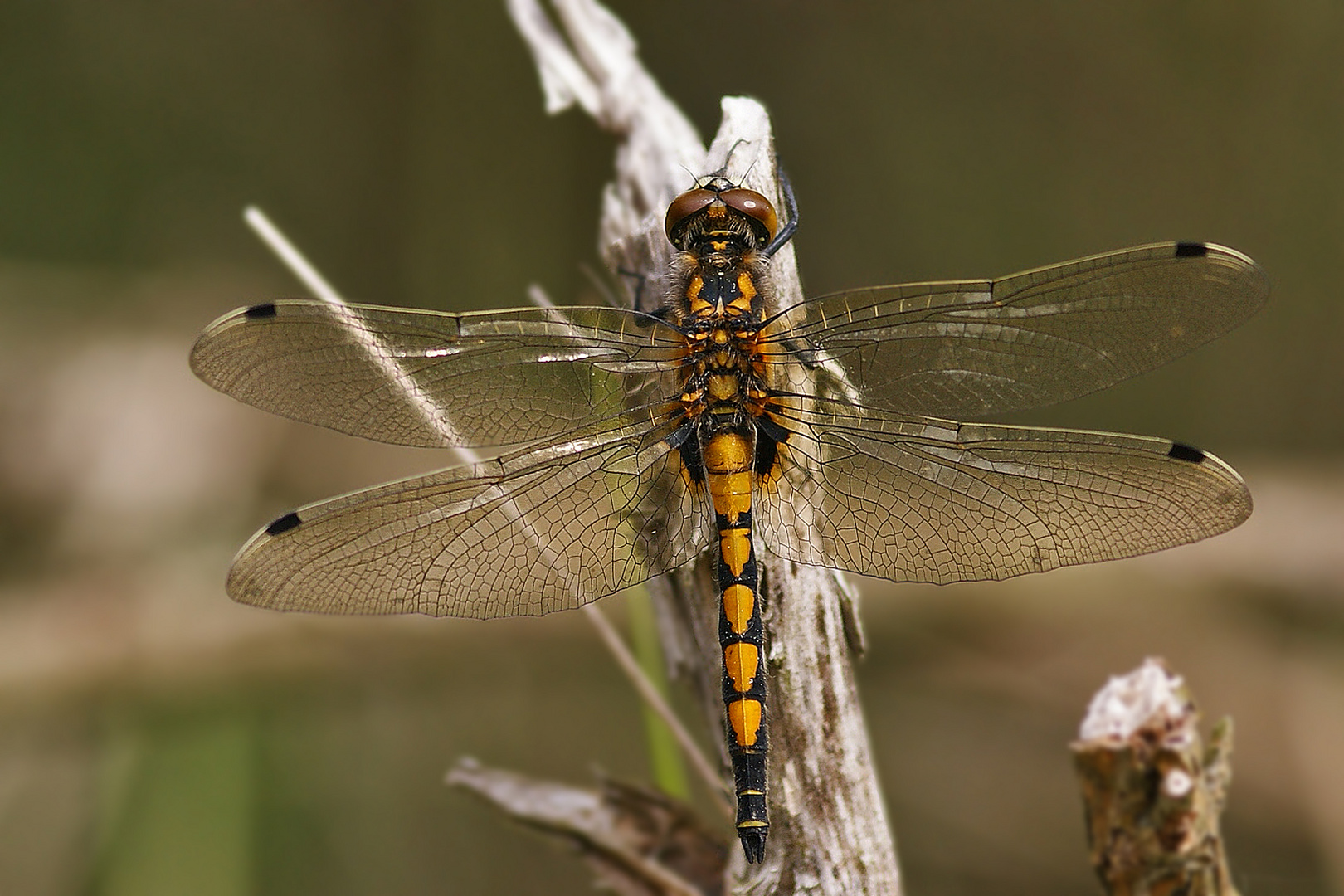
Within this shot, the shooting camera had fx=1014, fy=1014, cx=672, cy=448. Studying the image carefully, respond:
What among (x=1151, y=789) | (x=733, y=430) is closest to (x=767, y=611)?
(x=733, y=430)

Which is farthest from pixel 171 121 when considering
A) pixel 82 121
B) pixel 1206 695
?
pixel 1206 695

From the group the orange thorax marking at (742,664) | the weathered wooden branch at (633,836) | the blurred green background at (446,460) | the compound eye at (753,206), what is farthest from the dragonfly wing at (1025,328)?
the blurred green background at (446,460)

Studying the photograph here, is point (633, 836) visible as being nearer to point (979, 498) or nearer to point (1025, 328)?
point (979, 498)

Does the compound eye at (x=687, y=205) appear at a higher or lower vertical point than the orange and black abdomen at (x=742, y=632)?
higher

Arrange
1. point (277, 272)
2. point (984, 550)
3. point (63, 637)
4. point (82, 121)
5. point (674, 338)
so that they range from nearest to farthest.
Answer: point (984, 550)
point (674, 338)
point (63, 637)
point (82, 121)
point (277, 272)

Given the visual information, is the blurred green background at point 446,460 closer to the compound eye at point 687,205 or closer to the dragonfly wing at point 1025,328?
the dragonfly wing at point 1025,328

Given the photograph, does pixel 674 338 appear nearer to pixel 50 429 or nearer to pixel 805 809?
pixel 805 809
